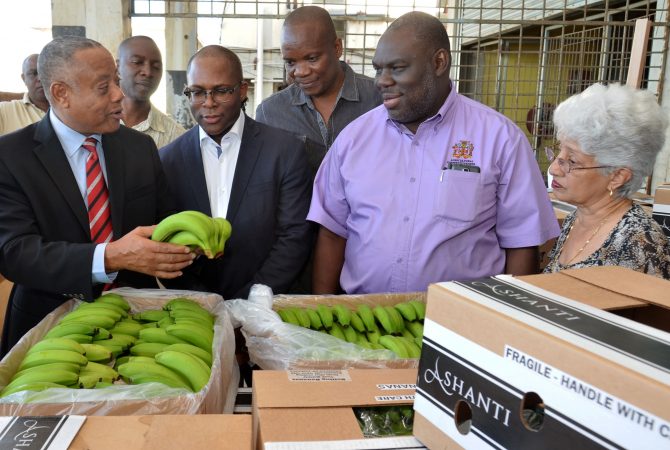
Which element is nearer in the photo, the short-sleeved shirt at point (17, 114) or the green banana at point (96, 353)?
the green banana at point (96, 353)

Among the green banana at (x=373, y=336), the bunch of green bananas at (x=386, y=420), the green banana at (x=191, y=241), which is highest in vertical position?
the green banana at (x=191, y=241)

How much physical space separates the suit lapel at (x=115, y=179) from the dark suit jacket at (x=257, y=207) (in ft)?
1.17

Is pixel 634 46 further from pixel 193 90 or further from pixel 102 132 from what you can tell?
pixel 102 132

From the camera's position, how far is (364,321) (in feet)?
6.59

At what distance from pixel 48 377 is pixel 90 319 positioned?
1.15 feet

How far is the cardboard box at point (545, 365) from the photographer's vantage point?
667mm

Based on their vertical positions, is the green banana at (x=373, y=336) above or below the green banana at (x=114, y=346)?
below

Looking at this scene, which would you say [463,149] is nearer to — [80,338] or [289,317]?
[289,317]

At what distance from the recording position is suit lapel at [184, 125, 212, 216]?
2.66 metres

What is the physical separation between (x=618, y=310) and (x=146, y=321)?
4.87 feet

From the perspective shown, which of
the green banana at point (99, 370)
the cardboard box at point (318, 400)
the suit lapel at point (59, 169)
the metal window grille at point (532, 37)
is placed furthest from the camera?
the metal window grille at point (532, 37)

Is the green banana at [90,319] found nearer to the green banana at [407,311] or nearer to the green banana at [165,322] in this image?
the green banana at [165,322]

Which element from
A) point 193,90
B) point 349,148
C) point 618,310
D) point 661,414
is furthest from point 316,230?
point 661,414

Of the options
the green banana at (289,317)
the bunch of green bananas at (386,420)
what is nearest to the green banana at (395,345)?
the green banana at (289,317)
